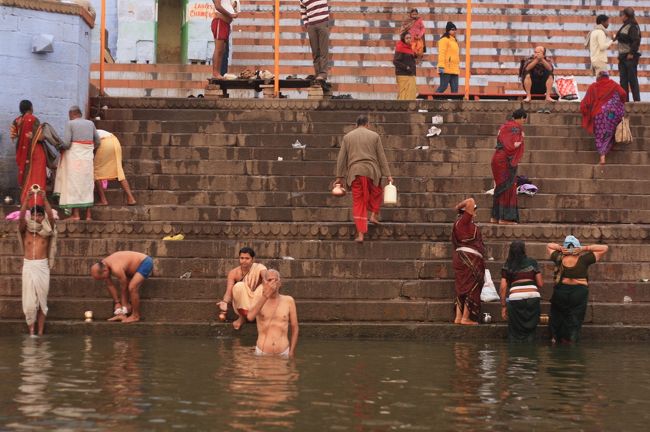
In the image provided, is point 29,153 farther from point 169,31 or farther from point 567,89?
point 169,31

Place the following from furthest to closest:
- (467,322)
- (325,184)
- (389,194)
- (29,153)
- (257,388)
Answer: (325,184)
(29,153)
(389,194)
(467,322)
(257,388)

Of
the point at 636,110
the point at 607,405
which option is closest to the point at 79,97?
the point at 636,110

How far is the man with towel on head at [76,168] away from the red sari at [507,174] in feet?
13.3

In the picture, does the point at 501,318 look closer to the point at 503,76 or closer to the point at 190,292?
the point at 190,292

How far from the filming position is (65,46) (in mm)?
15992

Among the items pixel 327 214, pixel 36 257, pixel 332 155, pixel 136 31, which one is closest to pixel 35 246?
pixel 36 257

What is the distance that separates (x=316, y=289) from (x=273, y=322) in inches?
69.9

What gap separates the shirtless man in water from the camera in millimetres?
11445

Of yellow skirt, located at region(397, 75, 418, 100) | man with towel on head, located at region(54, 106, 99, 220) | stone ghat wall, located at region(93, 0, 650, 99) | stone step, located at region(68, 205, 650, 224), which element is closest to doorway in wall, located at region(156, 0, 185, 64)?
stone ghat wall, located at region(93, 0, 650, 99)

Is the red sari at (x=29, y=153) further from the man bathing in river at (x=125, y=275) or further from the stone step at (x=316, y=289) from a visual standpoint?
the man bathing in river at (x=125, y=275)

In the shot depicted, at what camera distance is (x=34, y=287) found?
12602 millimetres

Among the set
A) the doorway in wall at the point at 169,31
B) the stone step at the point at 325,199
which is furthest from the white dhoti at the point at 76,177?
the doorway in wall at the point at 169,31

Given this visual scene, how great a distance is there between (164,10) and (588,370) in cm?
1251

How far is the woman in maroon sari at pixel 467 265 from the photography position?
12.9 metres
